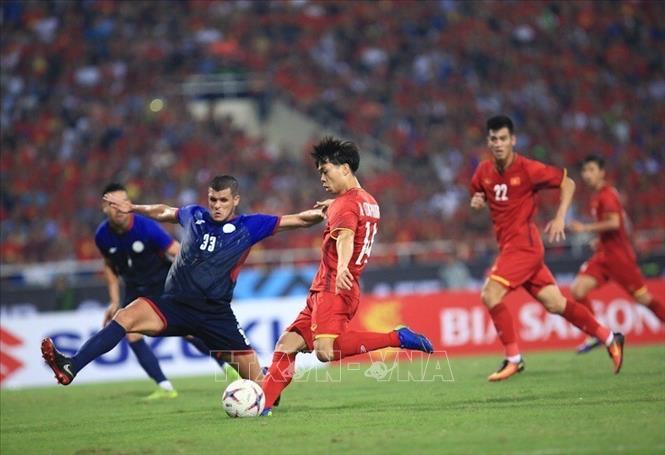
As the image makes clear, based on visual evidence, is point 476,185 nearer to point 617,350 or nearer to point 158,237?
point 617,350

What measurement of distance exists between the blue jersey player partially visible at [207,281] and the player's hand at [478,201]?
9.16ft

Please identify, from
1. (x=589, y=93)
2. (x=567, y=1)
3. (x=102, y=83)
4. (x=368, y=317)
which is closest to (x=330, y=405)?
(x=368, y=317)

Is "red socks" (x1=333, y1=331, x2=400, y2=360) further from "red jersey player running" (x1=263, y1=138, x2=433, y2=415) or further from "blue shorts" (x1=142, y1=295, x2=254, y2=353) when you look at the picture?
"blue shorts" (x1=142, y1=295, x2=254, y2=353)

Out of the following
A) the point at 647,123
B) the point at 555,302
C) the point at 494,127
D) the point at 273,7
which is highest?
the point at 273,7

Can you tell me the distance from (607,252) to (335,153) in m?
7.41

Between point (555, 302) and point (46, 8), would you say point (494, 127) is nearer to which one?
point (555, 302)

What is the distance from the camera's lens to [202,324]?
9820mm

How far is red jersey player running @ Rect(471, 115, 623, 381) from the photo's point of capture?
39.2ft

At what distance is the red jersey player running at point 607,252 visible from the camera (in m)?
14.9

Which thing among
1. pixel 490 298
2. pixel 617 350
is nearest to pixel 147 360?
pixel 490 298

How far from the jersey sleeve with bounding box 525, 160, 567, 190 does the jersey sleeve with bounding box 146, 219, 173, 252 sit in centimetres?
434

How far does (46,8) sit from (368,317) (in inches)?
665

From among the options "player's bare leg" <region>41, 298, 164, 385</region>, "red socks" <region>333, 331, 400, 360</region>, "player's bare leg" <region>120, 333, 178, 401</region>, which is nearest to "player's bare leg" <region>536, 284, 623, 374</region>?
"red socks" <region>333, 331, 400, 360</region>

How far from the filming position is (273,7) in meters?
31.6
